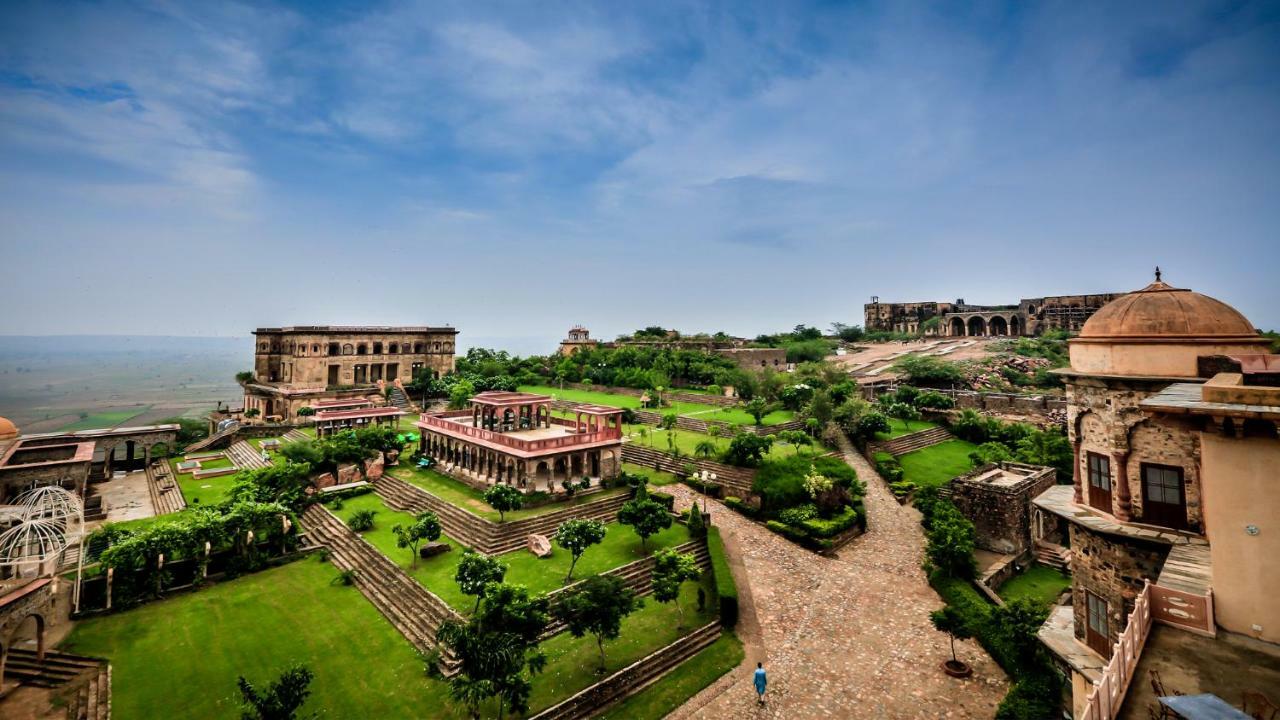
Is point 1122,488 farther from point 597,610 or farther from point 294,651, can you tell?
point 294,651

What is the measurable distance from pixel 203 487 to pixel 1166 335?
41.5m

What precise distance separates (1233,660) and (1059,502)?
23.5 feet

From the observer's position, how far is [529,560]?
2008cm

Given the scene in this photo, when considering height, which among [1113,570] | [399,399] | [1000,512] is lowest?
[1000,512]

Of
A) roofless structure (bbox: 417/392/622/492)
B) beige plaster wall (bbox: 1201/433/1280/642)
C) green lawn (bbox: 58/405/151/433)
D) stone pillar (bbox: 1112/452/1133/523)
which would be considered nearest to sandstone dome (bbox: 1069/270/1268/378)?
stone pillar (bbox: 1112/452/1133/523)

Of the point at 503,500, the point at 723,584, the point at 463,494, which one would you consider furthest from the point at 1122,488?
the point at 463,494

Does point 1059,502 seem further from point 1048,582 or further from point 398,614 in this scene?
point 398,614

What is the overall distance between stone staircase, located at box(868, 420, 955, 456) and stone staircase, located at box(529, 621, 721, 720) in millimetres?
21076

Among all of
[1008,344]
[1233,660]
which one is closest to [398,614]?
[1233,660]

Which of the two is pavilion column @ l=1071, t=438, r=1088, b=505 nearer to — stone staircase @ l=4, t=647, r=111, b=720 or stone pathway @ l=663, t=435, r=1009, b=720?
stone pathway @ l=663, t=435, r=1009, b=720

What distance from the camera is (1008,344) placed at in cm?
5925

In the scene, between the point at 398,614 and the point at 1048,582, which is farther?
the point at 1048,582

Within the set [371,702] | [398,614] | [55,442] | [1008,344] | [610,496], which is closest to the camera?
[371,702]

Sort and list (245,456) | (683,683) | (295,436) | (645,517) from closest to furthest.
Answer: (683,683) → (645,517) → (245,456) → (295,436)
